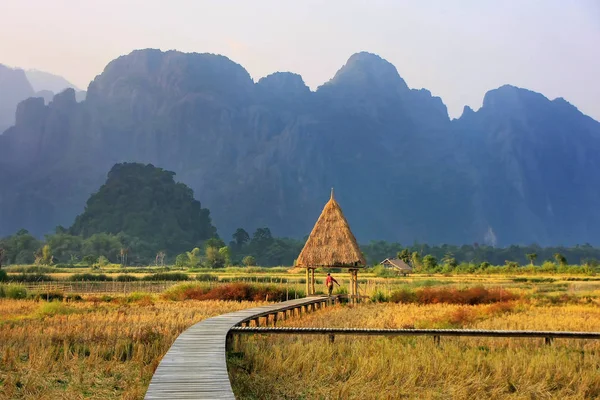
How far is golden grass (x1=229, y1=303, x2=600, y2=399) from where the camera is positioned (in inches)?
357

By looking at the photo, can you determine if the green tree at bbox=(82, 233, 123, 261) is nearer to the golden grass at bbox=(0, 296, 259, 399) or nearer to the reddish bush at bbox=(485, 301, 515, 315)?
the reddish bush at bbox=(485, 301, 515, 315)

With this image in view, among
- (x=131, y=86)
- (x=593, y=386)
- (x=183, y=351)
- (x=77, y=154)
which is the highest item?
(x=131, y=86)

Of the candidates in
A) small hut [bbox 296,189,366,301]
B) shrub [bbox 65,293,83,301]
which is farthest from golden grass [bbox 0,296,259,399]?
small hut [bbox 296,189,366,301]

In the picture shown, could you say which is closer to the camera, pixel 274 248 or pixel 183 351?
pixel 183 351

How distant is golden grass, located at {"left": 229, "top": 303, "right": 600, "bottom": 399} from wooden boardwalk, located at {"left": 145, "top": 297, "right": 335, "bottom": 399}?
1.70 ft

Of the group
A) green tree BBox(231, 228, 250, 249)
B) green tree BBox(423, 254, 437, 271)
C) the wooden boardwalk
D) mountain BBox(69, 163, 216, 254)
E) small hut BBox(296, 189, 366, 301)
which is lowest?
green tree BBox(423, 254, 437, 271)

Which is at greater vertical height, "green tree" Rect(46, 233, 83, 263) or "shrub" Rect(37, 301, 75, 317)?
"green tree" Rect(46, 233, 83, 263)

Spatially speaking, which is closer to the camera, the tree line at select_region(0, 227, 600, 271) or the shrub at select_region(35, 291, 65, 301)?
the shrub at select_region(35, 291, 65, 301)

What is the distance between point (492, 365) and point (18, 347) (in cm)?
839

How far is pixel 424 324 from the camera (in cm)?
1622

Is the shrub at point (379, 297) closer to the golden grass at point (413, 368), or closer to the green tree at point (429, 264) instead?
the golden grass at point (413, 368)

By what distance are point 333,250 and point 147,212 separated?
119535 millimetres

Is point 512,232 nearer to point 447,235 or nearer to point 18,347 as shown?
point 447,235

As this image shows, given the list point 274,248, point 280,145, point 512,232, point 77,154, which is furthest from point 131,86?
point 512,232
